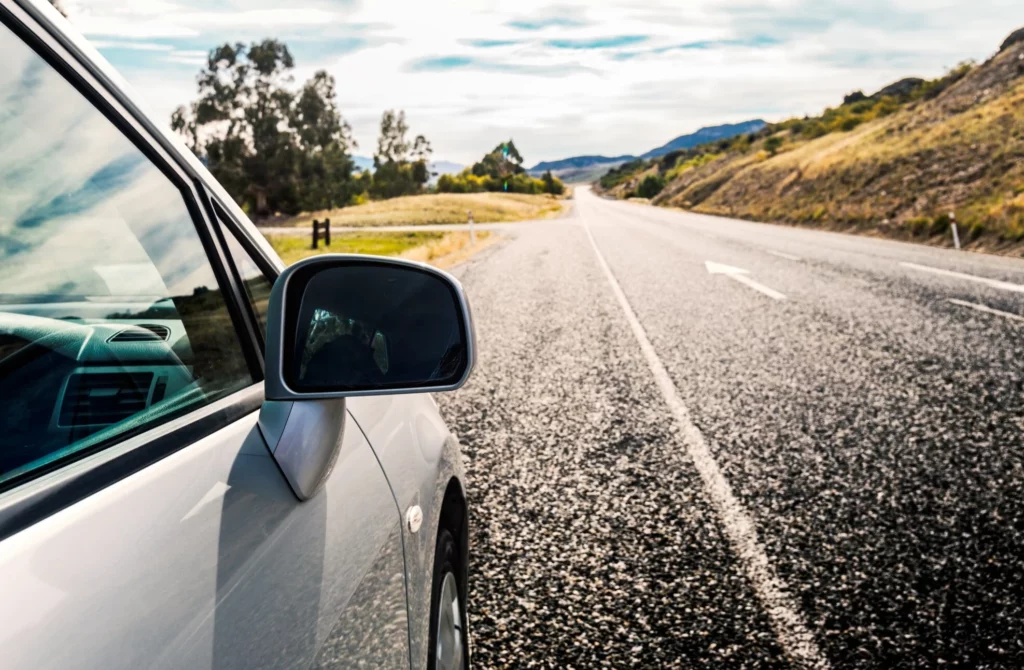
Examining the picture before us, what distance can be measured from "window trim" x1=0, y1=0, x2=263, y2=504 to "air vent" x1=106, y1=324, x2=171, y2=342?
0.16m

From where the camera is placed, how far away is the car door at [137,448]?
0.86m

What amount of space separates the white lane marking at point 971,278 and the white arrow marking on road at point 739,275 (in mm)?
2868

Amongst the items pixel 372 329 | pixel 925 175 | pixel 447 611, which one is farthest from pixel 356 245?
pixel 372 329

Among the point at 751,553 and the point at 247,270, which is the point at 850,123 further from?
the point at 247,270

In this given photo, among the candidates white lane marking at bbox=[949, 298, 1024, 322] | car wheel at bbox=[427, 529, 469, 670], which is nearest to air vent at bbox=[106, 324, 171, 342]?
car wheel at bbox=[427, 529, 469, 670]

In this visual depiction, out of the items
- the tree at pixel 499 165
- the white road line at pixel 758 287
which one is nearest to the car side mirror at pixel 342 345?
the white road line at pixel 758 287

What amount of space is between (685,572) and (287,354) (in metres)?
2.38

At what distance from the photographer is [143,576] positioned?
903mm

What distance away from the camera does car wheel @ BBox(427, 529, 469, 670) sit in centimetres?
194

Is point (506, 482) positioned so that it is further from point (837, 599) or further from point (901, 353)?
point (901, 353)

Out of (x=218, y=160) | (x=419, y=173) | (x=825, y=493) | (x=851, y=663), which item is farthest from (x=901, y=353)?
(x=419, y=173)

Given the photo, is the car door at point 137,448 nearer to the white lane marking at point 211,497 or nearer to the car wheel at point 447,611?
the white lane marking at point 211,497

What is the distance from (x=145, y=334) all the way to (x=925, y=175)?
109 ft

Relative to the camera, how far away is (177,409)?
133cm
